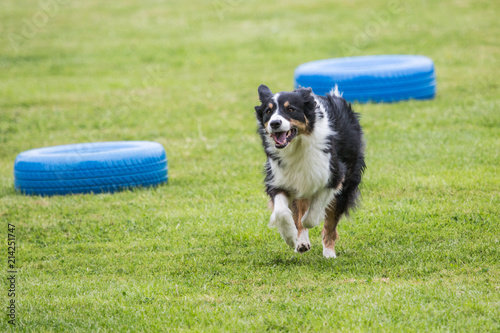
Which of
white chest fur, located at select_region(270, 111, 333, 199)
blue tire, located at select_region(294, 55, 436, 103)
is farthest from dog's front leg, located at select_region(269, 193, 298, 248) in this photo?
blue tire, located at select_region(294, 55, 436, 103)

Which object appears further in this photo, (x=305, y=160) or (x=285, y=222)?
(x=305, y=160)

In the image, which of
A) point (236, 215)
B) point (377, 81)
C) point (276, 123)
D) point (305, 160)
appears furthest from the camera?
point (377, 81)

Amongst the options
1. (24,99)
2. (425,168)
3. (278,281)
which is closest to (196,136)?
(425,168)

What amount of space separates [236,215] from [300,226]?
1.66 m

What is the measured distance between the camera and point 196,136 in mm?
12859

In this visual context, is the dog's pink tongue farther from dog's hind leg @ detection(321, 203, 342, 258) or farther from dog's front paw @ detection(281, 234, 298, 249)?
dog's hind leg @ detection(321, 203, 342, 258)

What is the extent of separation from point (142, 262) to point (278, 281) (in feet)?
5.18

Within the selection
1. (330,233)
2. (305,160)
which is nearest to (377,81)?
(330,233)

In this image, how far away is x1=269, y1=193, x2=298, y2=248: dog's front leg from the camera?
5961 mm

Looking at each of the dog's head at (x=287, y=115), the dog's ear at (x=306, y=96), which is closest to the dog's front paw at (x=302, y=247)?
the dog's head at (x=287, y=115)

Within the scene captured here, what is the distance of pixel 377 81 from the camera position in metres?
13.7

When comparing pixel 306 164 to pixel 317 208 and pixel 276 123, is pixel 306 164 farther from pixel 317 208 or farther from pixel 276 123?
pixel 276 123

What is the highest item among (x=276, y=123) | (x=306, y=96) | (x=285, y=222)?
(x=306, y=96)

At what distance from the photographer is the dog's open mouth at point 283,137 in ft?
19.1
